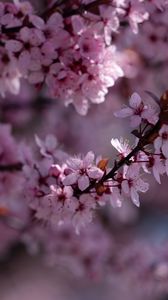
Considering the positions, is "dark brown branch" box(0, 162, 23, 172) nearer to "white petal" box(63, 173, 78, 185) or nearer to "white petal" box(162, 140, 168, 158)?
"white petal" box(63, 173, 78, 185)

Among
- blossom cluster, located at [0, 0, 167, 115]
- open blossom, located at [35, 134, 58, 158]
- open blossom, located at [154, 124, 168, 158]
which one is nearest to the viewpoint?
open blossom, located at [154, 124, 168, 158]

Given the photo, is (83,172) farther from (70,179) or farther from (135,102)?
(135,102)

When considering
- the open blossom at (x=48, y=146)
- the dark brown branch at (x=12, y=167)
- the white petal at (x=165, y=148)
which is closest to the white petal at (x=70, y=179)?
the white petal at (x=165, y=148)

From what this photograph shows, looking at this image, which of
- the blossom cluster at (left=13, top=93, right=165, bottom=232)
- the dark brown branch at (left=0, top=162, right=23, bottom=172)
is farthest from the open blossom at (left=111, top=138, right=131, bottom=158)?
the dark brown branch at (left=0, top=162, right=23, bottom=172)

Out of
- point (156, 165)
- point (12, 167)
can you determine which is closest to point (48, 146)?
point (12, 167)

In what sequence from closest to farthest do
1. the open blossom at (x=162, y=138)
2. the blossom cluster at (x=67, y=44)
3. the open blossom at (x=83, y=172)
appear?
the open blossom at (x=162, y=138) < the open blossom at (x=83, y=172) < the blossom cluster at (x=67, y=44)

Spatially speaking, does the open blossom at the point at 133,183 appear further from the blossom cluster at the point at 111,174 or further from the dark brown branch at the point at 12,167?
the dark brown branch at the point at 12,167
